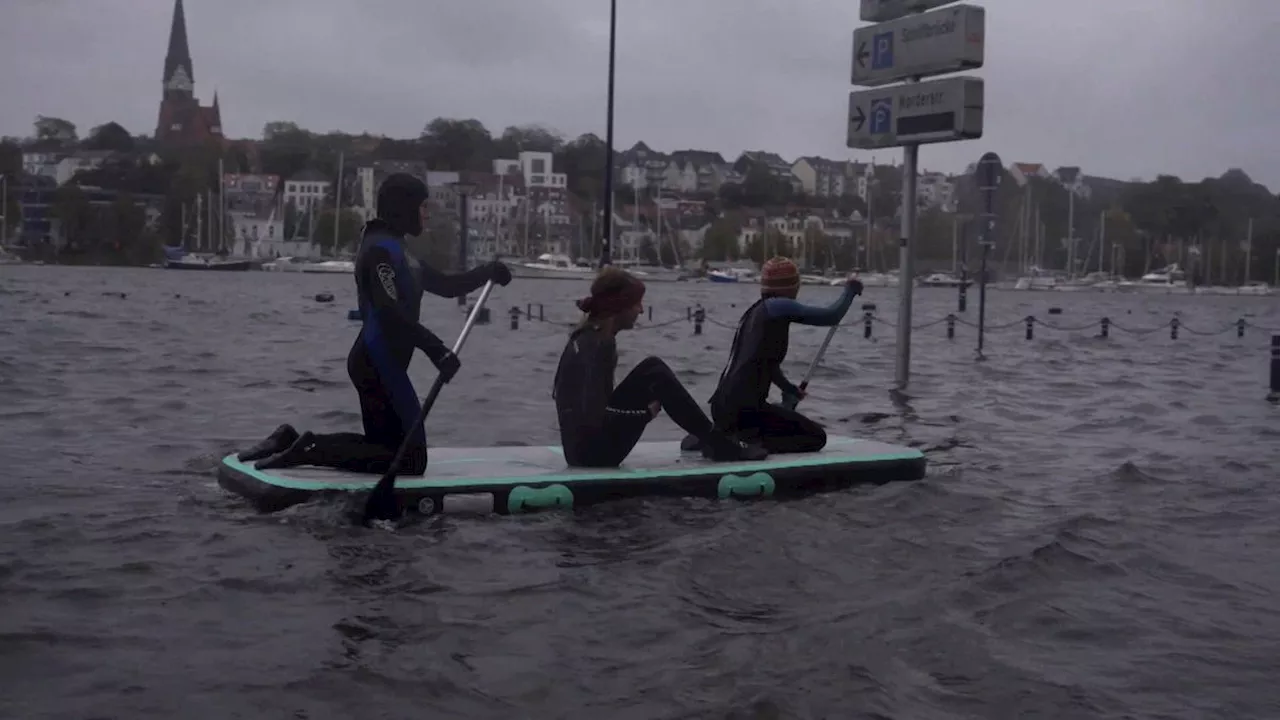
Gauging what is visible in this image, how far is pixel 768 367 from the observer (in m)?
9.15

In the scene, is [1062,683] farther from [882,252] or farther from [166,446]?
[882,252]

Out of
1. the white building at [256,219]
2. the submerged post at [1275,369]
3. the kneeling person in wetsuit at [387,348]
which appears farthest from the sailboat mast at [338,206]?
the kneeling person in wetsuit at [387,348]

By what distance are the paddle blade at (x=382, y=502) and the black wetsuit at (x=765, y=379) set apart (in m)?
2.55

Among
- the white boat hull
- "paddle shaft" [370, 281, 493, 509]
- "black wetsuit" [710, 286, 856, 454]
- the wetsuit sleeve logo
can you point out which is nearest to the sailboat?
the white boat hull

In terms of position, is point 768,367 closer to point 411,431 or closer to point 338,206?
point 411,431

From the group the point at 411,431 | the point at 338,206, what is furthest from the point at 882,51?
the point at 338,206

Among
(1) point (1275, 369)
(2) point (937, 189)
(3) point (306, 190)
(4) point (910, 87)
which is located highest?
(2) point (937, 189)

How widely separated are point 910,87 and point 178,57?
167 meters

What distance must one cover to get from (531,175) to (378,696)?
138 meters

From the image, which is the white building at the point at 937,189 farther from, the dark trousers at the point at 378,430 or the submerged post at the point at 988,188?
the dark trousers at the point at 378,430

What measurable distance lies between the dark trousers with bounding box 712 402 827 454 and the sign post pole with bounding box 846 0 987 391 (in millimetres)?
7309

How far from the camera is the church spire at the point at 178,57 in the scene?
545 ft

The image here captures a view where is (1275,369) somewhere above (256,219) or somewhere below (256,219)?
below

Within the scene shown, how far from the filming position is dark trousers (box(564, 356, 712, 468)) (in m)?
8.30
